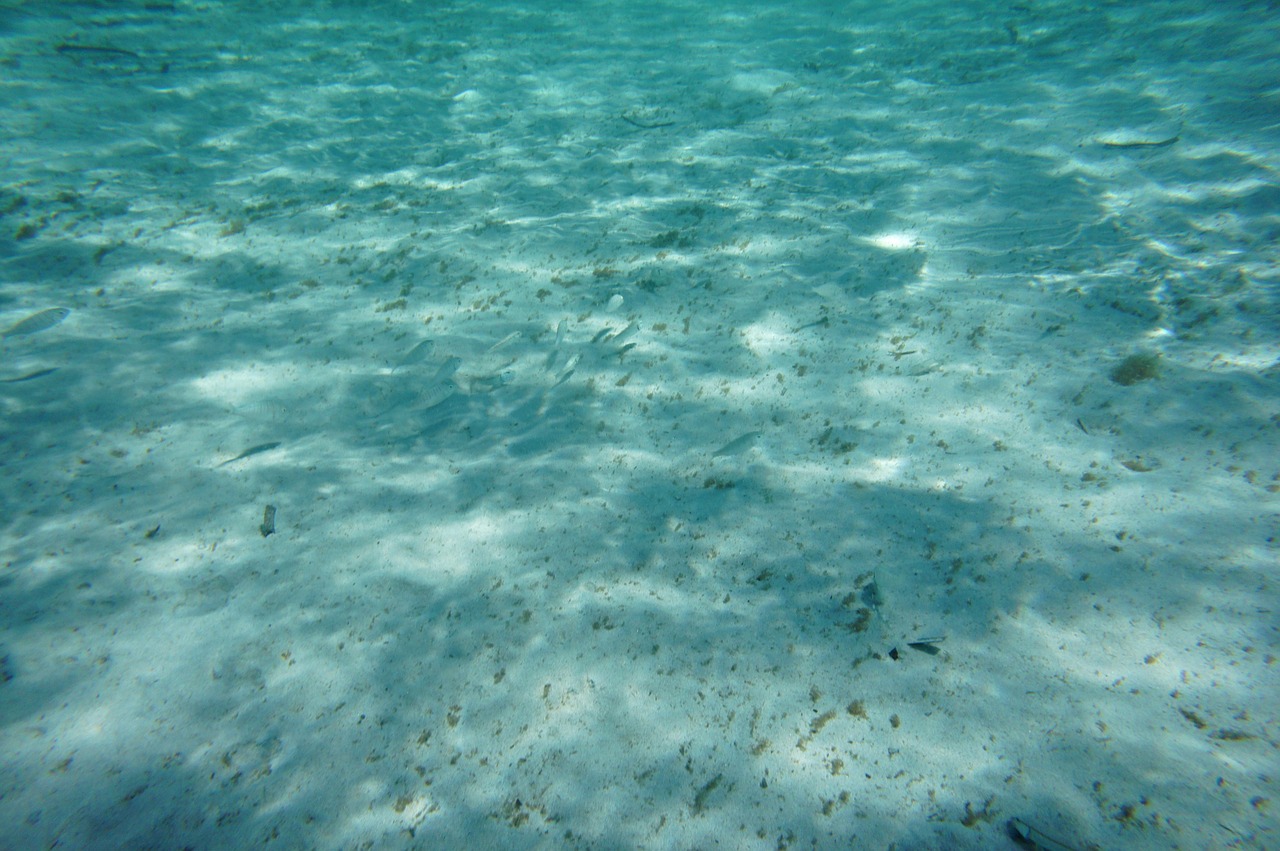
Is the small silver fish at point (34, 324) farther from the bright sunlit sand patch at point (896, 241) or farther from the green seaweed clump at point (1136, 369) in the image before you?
the green seaweed clump at point (1136, 369)

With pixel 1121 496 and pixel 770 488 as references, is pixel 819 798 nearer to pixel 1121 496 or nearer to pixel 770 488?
pixel 770 488

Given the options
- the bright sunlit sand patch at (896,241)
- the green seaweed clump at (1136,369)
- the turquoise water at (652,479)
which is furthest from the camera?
the bright sunlit sand patch at (896,241)

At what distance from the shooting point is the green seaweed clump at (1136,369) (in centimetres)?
334

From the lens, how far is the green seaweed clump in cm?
334

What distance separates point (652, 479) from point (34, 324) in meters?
5.00

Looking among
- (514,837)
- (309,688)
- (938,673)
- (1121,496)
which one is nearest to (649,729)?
(514,837)

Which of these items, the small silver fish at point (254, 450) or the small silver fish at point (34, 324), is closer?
the small silver fish at point (254, 450)

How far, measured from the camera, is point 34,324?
4.00 m

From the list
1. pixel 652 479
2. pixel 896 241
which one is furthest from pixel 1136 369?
pixel 652 479

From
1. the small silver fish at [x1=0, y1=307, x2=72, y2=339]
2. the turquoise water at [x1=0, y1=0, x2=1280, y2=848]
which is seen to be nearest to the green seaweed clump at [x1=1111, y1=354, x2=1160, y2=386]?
the turquoise water at [x1=0, y1=0, x2=1280, y2=848]

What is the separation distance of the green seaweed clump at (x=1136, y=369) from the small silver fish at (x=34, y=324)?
25.7ft

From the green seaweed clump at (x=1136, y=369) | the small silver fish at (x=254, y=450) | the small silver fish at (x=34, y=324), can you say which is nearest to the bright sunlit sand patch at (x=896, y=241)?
the green seaweed clump at (x=1136, y=369)

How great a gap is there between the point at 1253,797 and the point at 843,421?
A: 7.37 feet

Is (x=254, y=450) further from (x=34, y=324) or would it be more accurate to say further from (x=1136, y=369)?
(x=1136, y=369)
